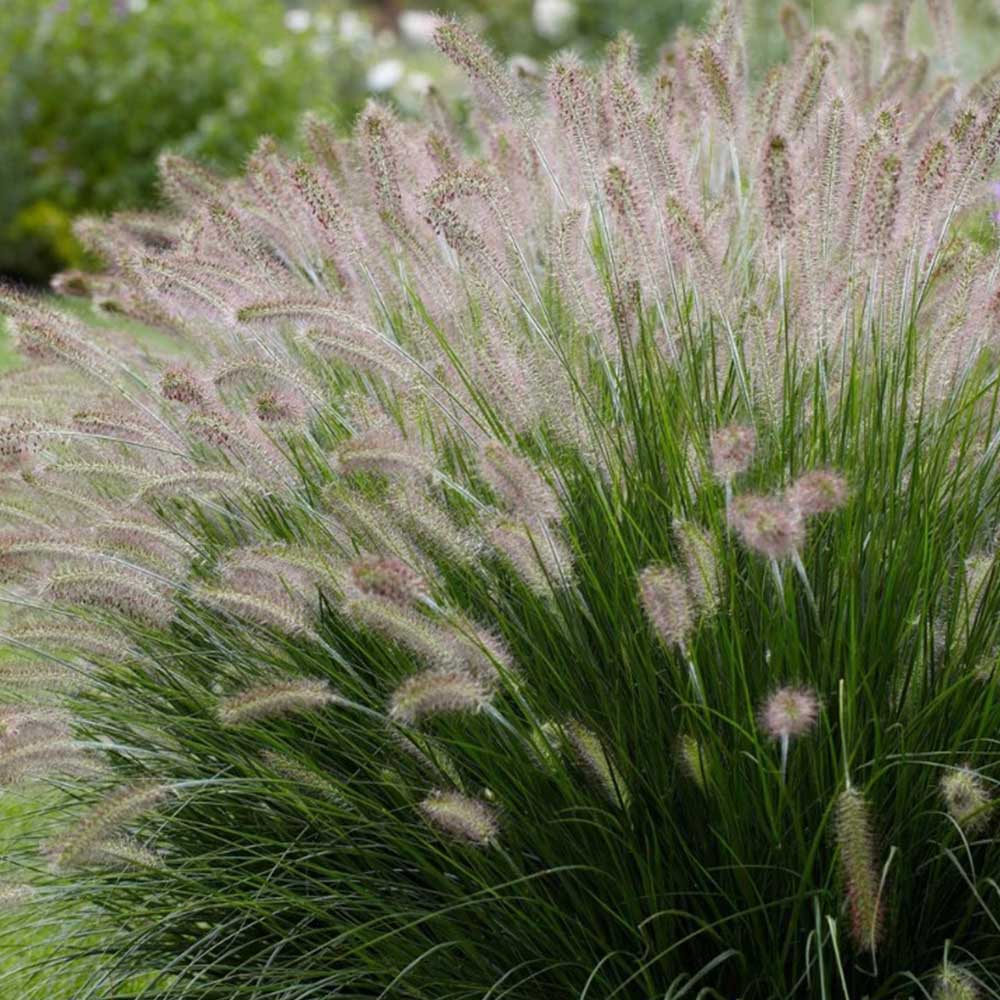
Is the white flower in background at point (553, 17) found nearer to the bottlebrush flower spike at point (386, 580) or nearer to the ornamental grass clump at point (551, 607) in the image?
the ornamental grass clump at point (551, 607)

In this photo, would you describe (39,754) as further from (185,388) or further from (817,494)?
(817,494)

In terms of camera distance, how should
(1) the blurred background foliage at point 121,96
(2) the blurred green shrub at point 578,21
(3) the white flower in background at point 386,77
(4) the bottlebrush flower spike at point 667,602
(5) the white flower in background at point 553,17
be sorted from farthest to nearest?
(2) the blurred green shrub at point 578,21
(5) the white flower in background at point 553,17
(3) the white flower in background at point 386,77
(1) the blurred background foliage at point 121,96
(4) the bottlebrush flower spike at point 667,602

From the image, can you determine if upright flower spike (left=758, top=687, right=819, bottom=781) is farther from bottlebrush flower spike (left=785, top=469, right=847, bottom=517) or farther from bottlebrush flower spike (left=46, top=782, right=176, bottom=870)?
bottlebrush flower spike (left=46, top=782, right=176, bottom=870)

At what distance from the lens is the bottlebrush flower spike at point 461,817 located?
2.17 metres

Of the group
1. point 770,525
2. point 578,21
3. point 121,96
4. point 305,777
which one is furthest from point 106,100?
point 770,525

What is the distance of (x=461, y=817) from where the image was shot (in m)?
2.17

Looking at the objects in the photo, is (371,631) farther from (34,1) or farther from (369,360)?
(34,1)

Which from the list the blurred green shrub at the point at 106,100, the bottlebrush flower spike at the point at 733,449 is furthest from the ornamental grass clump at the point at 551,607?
the blurred green shrub at the point at 106,100

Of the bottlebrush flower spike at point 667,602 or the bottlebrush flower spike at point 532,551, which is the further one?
the bottlebrush flower spike at point 532,551

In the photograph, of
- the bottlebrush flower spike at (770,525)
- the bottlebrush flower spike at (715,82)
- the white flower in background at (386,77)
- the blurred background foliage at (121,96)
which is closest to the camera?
the bottlebrush flower spike at (770,525)

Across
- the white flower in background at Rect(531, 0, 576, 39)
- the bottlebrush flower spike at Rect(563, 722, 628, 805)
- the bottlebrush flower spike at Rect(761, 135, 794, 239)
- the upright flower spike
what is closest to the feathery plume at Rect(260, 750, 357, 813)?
the bottlebrush flower spike at Rect(563, 722, 628, 805)

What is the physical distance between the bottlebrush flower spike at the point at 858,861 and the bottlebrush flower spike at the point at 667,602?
31 cm

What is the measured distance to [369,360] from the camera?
2.50 m

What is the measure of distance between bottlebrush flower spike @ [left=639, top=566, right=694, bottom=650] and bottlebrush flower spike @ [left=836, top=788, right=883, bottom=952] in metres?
0.31
